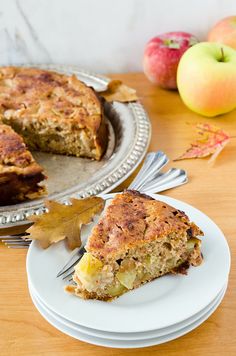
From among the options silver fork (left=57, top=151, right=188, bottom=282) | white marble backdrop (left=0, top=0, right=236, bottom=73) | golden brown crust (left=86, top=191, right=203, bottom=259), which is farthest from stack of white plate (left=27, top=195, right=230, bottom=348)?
white marble backdrop (left=0, top=0, right=236, bottom=73)

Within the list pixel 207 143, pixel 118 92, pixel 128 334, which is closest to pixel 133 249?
pixel 128 334

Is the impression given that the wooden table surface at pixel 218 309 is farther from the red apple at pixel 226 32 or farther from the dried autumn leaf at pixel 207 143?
the red apple at pixel 226 32

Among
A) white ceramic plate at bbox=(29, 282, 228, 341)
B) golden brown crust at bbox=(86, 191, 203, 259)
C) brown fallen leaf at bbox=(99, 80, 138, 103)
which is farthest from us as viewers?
brown fallen leaf at bbox=(99, 80, 138, 103)

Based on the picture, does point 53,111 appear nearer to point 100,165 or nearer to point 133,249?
point 100,165

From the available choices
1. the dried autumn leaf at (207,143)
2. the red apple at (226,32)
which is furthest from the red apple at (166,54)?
the dried autumn leaf at (207,143)

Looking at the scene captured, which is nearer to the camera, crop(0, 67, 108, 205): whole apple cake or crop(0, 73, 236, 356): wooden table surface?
crop(0, 73, 236, 356): wooden table surface

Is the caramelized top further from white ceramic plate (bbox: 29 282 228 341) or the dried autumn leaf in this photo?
white ceramic plate (bbox: 29 282 228 341)

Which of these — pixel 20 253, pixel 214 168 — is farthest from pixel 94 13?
pixel 20 253
